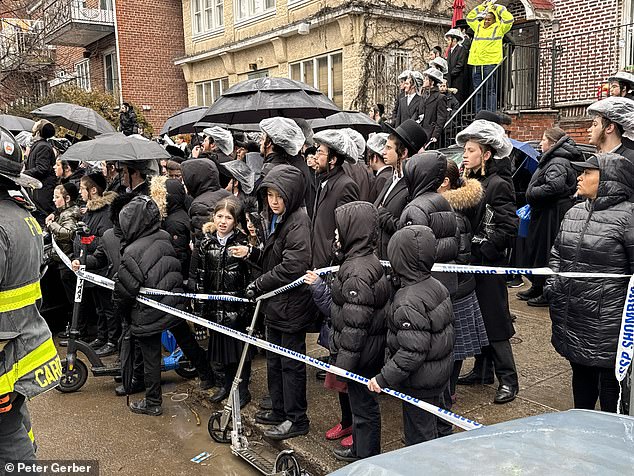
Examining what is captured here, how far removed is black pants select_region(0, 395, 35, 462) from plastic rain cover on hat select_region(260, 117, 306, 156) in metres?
3.34

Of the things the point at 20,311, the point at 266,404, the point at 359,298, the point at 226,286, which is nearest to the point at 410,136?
the point at 359,298

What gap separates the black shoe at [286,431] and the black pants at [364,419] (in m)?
0.74

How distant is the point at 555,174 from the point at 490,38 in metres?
4.66

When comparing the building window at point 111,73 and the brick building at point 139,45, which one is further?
the building window at point 111,73

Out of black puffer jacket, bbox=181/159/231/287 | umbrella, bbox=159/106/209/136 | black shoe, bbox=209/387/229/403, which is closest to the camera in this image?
black shoe, bbox=209/387/229/403

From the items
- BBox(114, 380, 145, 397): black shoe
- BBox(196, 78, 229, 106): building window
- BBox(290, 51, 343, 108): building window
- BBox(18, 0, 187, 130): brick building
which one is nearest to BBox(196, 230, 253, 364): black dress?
BBox(114, 380, 145, 397): black shoe

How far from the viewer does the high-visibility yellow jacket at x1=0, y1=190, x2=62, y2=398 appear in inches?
122

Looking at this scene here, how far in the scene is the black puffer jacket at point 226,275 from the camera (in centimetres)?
524

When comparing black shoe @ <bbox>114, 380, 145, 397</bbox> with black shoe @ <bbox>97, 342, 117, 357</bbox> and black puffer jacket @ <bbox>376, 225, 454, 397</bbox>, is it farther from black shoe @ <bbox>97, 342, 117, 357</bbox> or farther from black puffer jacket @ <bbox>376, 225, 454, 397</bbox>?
black puffer jacket @ <bbox>376, 225, 454, 397</bbox>

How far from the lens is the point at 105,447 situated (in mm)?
4832

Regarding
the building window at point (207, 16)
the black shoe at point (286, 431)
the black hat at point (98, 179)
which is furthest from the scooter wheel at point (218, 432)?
the building window at point (207, 16)

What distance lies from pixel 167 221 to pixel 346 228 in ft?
10.5

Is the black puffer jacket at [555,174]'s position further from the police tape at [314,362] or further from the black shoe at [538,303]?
the police tape at [314,362]

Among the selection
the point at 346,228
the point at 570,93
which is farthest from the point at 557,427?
the point at 570,93
